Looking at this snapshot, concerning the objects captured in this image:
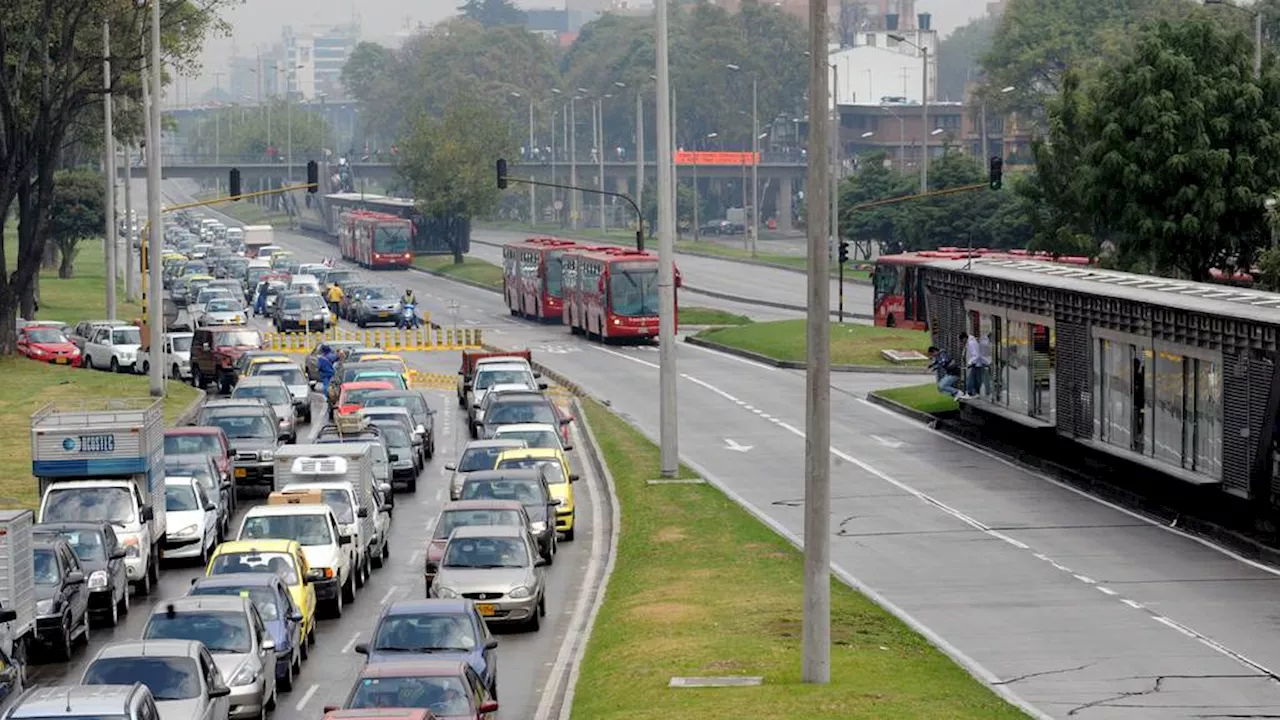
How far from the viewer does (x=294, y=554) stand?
99.9ft

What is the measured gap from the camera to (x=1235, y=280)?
66.8 m

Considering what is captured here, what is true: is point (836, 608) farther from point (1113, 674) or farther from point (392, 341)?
point (392, 341)

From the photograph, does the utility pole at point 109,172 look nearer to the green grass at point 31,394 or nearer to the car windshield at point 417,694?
the green grass at point 31,394

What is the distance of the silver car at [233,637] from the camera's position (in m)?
24.8

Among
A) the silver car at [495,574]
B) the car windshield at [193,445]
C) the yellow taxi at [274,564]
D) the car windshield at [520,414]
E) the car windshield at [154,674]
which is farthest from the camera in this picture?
the car windshield at [520,414]

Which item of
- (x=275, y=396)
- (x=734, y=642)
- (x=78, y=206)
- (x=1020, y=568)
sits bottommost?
(x=1020, y=568)

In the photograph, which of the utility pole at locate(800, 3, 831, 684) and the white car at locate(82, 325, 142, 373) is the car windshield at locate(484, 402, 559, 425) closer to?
the white car at locate(82, 325, 142, 373)

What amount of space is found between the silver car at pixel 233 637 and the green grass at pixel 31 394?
19.1 metres

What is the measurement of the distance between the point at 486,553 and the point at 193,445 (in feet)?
44.9

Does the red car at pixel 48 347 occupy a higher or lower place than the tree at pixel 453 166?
lower

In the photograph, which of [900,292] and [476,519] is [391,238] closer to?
[900,292]

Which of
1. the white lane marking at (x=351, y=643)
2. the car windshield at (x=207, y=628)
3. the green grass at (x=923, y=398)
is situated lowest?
the white lane marking at (x=351, y=643)

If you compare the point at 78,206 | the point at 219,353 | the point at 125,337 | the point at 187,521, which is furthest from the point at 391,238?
the point at 187,521

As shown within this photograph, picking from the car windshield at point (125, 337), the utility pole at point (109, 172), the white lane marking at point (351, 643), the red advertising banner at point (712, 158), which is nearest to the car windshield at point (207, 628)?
the white lane marking at point (351, 643)
